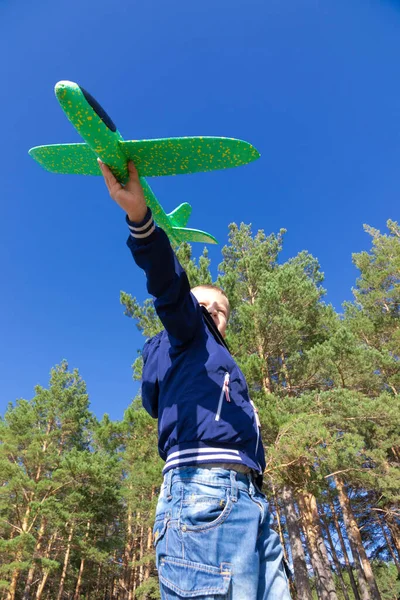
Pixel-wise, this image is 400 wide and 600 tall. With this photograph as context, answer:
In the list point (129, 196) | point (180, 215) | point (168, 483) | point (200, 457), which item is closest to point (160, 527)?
point (168, 483)

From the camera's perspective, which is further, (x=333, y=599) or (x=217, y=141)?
(x=333, y=599)

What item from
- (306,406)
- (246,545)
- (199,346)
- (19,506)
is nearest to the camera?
(246,545)

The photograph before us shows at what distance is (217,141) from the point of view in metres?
1.52

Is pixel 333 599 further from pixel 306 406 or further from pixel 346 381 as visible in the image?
pixel 346 381

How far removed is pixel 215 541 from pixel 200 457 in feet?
0.74

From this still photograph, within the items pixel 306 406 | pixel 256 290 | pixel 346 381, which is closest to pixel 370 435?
pixel 346 381

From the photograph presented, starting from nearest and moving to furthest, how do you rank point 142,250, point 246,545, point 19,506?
1. point 246,545
2. point 142,250
3. point 19,506

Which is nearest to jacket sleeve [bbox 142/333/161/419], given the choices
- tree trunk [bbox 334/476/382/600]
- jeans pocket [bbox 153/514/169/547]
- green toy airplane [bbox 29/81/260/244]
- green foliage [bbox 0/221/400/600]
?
jeans pocket [bbox 153/514/169/547]

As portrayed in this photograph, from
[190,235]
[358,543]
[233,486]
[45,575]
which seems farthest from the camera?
[45,575]

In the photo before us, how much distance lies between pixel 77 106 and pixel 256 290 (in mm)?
12050

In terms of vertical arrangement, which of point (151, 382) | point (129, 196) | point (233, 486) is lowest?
point (233, 486)

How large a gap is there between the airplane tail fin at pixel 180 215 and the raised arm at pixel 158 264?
132cm

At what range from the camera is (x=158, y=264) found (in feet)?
3.92

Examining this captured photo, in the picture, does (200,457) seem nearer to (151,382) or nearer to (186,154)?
(151,382)
